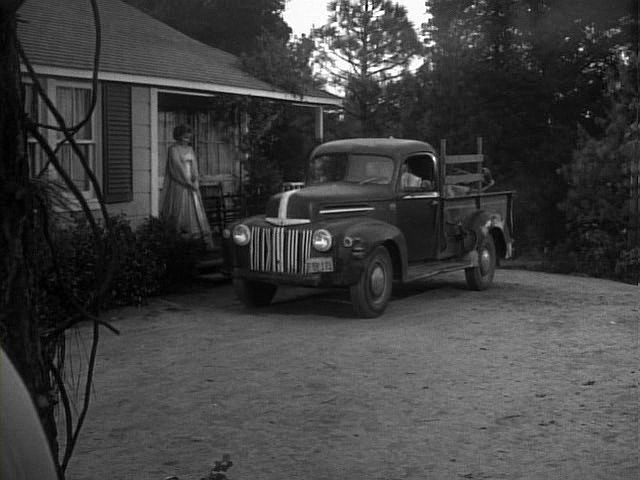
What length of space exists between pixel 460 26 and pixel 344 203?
19.2 metres

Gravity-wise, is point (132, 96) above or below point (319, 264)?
above

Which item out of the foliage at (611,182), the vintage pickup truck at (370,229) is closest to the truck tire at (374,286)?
the vintage pickup truck at (370,229)

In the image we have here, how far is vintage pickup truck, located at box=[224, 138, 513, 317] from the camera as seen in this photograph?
1031cm

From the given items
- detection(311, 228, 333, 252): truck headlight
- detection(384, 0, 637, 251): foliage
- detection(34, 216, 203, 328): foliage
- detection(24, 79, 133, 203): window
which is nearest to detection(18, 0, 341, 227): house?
detection(24, 79, 133, 203): window

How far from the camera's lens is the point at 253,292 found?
11.4 meters

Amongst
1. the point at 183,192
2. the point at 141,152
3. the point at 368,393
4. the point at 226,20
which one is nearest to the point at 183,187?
the point at 183,192

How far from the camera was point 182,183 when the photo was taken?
14477 mm

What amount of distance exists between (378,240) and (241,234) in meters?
1.51

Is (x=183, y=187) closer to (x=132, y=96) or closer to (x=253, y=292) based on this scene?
(x=132, y=96)

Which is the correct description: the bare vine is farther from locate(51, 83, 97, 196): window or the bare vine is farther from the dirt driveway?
locate(51, 83, 97, 196): window

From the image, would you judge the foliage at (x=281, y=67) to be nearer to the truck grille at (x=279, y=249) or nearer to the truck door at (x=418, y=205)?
the truck door at (x=418, y=205)

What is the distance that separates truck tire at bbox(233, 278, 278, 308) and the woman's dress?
2816mm

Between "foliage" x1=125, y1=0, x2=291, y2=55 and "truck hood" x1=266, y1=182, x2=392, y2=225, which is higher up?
"foliage" x1=125, y1=0, x2=291, y2=55

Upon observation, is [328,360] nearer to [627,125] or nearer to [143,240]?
[143,240]
